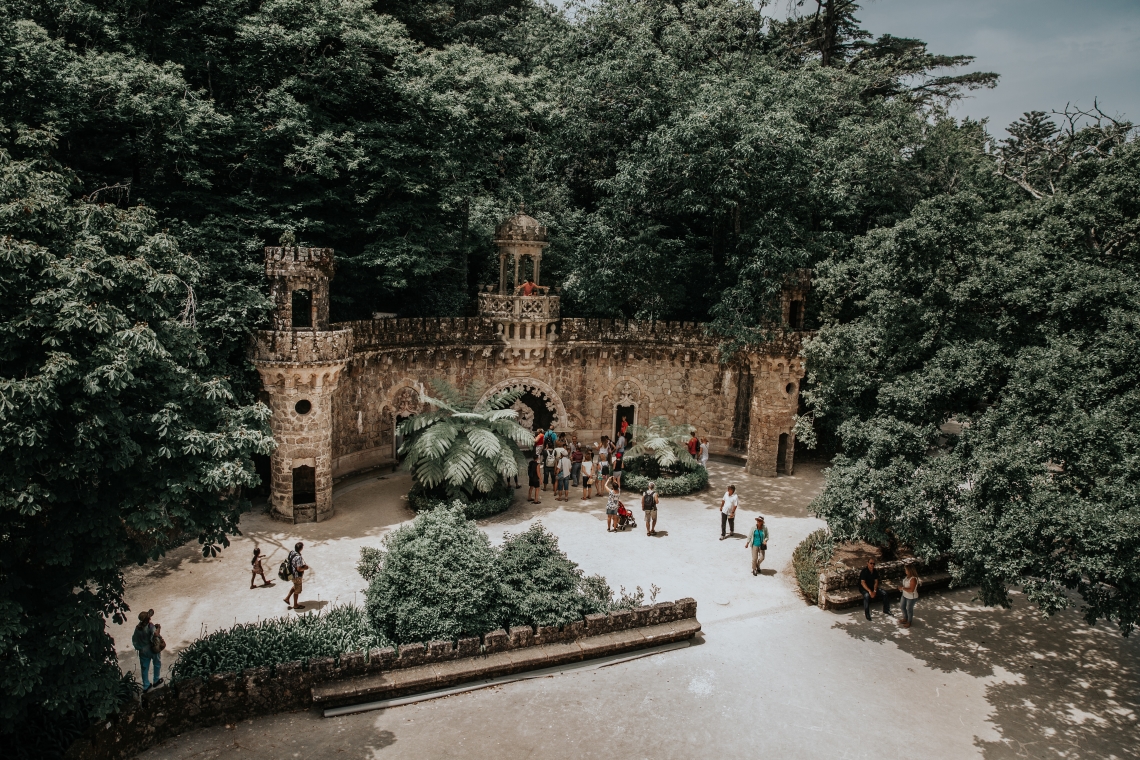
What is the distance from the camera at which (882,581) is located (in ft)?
61.0

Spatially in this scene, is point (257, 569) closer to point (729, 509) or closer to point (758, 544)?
point (758, 544)

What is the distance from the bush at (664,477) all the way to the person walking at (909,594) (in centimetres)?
903

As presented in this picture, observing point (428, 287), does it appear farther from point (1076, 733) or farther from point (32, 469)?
point (1076, 733)

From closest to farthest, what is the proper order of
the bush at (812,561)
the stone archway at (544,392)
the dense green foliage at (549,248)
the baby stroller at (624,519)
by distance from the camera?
the dense green foliage at (549,248)
the bush at (812,561)
the baby stroller at (624,519)
the stone archway at (544,392)

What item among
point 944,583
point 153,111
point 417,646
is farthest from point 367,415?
point 944,583

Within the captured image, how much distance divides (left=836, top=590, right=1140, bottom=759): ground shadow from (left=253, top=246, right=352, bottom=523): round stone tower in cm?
1506

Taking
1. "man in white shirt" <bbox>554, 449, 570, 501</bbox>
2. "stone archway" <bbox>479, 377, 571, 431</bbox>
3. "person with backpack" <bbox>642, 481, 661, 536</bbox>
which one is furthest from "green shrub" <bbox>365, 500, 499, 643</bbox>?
"stone archway" <bbox>479, 377, 571, 431</bbox>

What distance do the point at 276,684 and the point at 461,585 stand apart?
12.1ft

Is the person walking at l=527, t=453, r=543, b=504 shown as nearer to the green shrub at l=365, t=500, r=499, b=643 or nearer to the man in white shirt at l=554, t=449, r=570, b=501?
the man in white shirt at l=554, t=449, r=570, b=501

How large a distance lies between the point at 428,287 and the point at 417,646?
56.9 feet

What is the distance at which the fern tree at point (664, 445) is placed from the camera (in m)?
25.2

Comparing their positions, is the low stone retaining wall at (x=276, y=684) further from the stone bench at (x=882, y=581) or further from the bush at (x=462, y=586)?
the stone bench at (x=882, y=581)

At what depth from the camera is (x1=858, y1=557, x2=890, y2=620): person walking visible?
17.6 m

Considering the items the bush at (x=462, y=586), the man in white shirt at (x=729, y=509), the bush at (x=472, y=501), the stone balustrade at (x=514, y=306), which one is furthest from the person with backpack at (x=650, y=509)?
the stone balustrade at (x=514, y=306)
